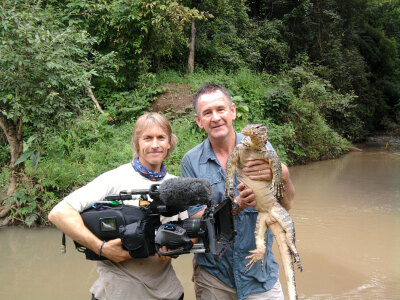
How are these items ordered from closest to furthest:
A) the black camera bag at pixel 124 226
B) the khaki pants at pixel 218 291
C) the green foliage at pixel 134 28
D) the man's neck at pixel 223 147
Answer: the black camera bag at pixel 124 226, the khaki pants at pixel 218 291, the man's neck at pixel 223 147, the green foliage at pixel 134 28

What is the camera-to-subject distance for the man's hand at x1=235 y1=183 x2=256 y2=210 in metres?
1.94

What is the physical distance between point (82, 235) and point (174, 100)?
316 inches

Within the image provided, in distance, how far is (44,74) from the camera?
532 cm

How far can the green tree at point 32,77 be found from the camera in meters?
5.05

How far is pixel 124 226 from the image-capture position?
1.71 m

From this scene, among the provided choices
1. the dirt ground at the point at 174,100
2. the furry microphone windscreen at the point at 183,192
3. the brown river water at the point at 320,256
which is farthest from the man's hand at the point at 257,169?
the dirt ground at the point at 174,100

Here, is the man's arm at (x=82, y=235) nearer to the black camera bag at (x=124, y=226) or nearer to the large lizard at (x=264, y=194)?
the black camera bag at (x=124, y=226)

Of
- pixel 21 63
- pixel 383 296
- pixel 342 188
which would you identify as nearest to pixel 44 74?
pixel 21 63

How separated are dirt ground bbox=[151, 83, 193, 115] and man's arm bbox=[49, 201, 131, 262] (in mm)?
7443

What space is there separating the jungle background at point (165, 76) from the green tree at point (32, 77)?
19mm

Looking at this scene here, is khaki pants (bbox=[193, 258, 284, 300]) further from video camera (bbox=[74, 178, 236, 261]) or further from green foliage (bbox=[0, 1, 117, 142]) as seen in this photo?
green foliage (bbox=[0, 1, 117, 142])

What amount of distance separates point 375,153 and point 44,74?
519 inches

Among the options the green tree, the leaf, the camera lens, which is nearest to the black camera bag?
the camera lens

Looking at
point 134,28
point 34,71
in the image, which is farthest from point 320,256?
point 134,28
